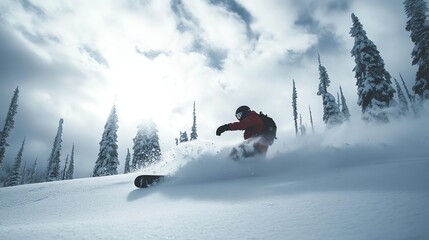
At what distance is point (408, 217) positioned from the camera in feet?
5.86

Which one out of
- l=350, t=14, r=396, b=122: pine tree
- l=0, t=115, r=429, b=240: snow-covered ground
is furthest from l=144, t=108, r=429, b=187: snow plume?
l=350, t=14, r=396, b=122: pine tree

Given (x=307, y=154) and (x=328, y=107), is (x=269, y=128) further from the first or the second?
(x=328, y=107)

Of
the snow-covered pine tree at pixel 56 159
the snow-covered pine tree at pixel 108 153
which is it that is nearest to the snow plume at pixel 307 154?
the snow-covered pine tree at pixel 108 153

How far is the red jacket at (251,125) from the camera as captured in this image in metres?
7.38

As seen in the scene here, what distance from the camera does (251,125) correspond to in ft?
24.3

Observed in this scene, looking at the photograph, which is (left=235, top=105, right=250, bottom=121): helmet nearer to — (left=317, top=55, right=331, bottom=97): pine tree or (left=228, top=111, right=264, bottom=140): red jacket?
(left=228, top=111, right=264, bottom=140): red jacket

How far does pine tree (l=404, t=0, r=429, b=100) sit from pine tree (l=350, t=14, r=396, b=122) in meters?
3.21

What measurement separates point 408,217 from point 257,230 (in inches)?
42.3

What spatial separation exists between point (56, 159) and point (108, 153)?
2131 centimetres

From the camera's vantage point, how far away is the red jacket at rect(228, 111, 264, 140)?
7.38 metres

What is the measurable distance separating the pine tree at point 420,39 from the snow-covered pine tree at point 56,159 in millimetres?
59301

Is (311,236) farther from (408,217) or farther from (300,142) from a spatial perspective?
(300,142)

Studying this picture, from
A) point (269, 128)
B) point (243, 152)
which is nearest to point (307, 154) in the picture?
point (269, 128)

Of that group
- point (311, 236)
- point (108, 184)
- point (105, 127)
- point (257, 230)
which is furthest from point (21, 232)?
point (105, 127)
